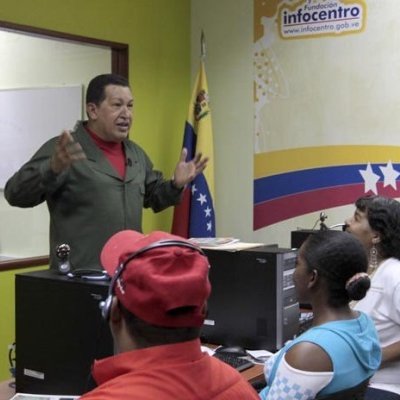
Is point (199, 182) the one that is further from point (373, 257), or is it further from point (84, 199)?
point (373, 257)

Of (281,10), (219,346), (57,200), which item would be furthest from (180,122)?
(219,346)

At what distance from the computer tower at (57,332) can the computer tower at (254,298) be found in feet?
2.49

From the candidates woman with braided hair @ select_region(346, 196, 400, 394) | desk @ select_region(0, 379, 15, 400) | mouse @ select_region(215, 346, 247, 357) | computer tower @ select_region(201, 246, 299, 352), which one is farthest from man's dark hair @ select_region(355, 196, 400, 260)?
desk @ select_region(0, 379, 15, 400)

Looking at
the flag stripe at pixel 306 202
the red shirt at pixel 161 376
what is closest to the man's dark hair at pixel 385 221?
the red shirt at pixel 161 376

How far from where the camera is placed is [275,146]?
5117mm

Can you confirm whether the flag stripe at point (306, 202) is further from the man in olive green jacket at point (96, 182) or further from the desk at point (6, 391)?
the desk at point (6, 391)

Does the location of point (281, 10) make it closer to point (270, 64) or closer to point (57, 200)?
point (270, 64)

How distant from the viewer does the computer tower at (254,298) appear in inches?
105

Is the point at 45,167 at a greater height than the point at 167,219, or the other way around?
the point at 45,167

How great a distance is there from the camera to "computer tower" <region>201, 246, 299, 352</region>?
2658 millimetres

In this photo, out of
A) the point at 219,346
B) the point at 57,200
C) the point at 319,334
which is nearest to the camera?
the point at 319,334

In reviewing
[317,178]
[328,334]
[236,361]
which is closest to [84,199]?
[236,361]

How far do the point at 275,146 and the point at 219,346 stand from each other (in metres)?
2.56

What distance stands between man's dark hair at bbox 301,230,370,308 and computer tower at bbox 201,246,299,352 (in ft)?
1.84
